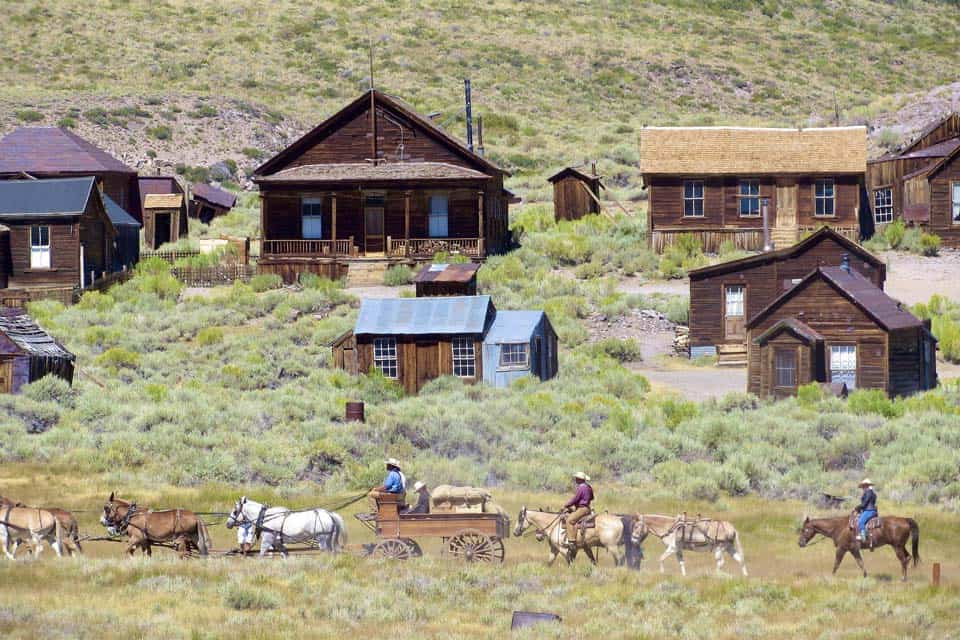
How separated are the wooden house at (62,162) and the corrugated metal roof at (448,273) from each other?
20.9 metres

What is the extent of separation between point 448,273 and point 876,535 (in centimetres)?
2393

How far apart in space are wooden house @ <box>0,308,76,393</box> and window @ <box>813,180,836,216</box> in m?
29.0

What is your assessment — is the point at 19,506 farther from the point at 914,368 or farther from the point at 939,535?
the point at 914,368

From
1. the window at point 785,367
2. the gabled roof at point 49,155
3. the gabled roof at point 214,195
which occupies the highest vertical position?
the gabled roof at point 49,155

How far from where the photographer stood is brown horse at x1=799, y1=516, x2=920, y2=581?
24.9m

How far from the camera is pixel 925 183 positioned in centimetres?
6122

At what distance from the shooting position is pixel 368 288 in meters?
57.6

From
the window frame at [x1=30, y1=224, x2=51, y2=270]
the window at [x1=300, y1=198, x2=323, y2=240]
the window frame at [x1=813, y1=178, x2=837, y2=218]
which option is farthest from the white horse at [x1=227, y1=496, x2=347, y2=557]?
the window frame at [x1=813, y1=178, x2=837, y2=218]

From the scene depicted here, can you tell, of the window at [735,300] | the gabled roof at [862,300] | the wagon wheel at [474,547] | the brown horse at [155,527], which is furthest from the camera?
the window at [735,300]

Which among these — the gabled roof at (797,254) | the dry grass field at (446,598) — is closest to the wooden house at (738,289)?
the gabled roof at (797,254)

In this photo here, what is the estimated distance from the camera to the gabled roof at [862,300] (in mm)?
41062

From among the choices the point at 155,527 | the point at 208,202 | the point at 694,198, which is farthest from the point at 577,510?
the point at 208,202

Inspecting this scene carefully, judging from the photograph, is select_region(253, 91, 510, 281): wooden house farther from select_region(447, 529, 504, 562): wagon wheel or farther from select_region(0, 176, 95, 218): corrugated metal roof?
select_region(447, 529, 504, 562): wagon wheel

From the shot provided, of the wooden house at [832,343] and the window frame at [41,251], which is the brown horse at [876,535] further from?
the window frame at [41,251]
